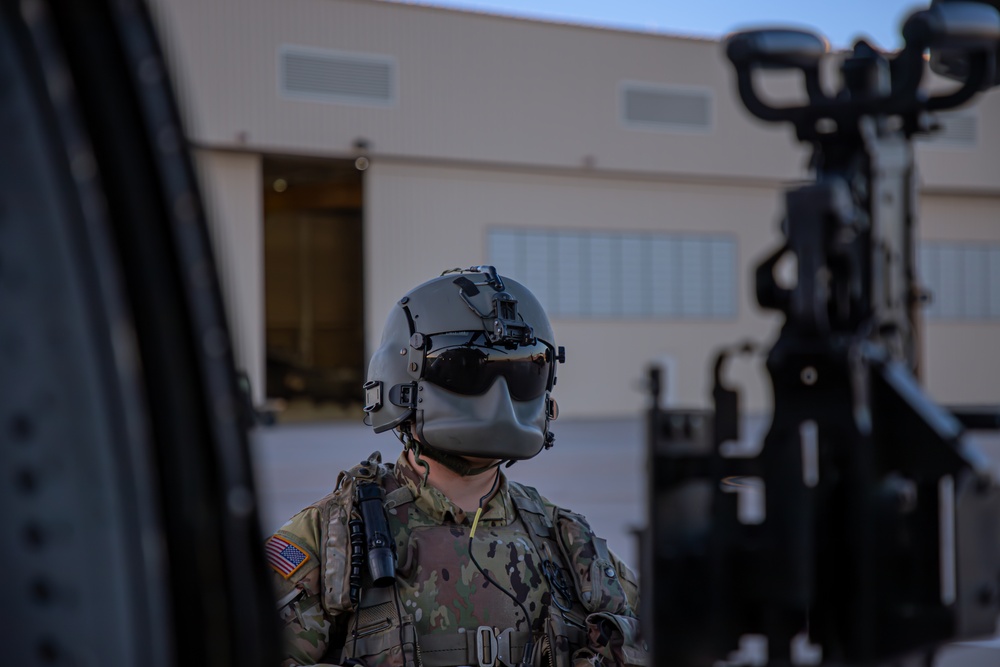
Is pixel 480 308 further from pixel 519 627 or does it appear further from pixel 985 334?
pixel 985 334

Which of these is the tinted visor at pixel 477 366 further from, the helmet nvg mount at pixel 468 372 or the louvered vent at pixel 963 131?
the louvered vent at pixel 963 131

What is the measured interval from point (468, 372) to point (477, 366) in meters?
0.03

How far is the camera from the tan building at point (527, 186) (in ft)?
67.5

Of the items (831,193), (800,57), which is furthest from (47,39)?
(800,57)

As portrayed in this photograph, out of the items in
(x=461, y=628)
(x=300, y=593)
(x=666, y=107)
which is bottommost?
(x=461, y=628)

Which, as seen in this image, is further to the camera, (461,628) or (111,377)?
(461,628)

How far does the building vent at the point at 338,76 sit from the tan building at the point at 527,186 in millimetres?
38

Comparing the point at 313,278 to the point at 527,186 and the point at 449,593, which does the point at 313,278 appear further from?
the point at 449,593

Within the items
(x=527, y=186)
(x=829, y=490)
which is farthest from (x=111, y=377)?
(x=527, y=186)

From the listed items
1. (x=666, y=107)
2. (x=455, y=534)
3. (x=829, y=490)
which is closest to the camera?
(x=829, y=490)

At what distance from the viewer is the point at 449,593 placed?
2.80 metres

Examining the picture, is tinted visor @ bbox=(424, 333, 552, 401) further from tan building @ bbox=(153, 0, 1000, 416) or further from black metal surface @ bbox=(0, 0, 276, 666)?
tan building @ bbox=(153, 0, 1000, 416)

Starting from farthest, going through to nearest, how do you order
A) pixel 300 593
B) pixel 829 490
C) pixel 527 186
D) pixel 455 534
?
pixel 527 186, pixel 455 534, pixel 300 593, pixel 829 490

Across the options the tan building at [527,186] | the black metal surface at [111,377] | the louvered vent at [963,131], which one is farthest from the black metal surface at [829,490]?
the louvered vent at [963,131]
